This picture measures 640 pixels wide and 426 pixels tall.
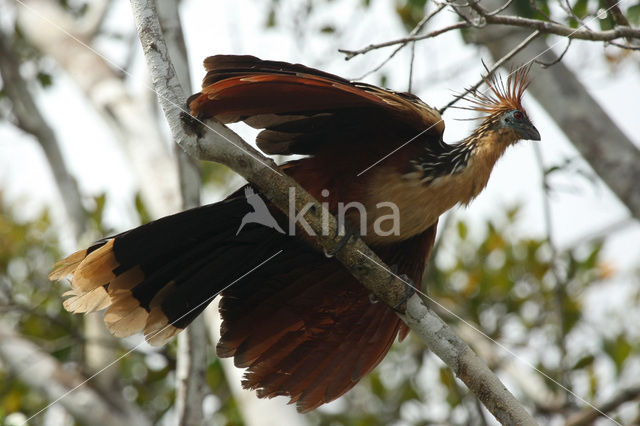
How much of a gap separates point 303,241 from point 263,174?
31.7 inches

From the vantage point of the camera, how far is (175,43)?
351cm

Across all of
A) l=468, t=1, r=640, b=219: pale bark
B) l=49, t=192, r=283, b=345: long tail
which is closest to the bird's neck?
l=49, t=192, r=283, b=345: long tail

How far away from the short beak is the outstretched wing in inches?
16.9

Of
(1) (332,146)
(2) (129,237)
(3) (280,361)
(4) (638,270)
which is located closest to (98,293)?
(2) (129,237)

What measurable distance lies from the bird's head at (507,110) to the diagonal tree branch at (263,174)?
99 cm

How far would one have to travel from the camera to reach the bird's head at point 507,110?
3029 mm

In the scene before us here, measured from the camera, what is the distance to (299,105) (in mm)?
2416

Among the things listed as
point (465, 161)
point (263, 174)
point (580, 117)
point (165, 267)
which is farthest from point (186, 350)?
point (580, 117)

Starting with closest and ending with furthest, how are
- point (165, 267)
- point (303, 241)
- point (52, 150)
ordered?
point (165, 267) < point (303, 241) < point (52, 150)

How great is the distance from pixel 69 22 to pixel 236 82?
394 cm

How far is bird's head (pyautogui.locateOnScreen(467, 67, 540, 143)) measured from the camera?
3.03m

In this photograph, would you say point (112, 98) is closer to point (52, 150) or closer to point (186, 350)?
point (52, 150)

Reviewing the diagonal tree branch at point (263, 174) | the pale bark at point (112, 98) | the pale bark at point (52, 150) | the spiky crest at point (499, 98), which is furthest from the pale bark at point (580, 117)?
the pale bark at point (52, 150)

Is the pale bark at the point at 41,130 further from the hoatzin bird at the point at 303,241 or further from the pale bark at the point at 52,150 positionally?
the hoatzin bird at the point at 303,241
